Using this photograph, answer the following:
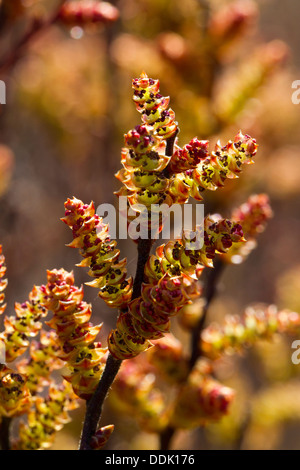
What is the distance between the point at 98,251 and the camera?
0.36 m

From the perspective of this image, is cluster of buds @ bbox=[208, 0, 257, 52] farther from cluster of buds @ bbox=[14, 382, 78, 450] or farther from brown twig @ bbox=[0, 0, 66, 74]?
cluster of buds @ bbox=[14, 382, 78, 450]

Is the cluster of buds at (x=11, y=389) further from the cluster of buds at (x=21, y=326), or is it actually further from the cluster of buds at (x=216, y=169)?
the cluster of buds at (x=216, y=169)

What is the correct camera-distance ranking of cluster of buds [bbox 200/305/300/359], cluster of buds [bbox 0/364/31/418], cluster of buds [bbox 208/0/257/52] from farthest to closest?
1. cluster of buds [bbox 208/0/257/52]
2. cluster of buds [bbox 200/305/300/359]
3. cluster of buds [bbox 0/364/31/418]

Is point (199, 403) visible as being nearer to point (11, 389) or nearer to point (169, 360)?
point (169, 360)

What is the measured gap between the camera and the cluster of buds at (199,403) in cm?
64

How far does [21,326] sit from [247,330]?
271 mm

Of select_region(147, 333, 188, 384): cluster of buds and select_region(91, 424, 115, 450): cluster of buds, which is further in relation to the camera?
select_region(147, 333, 188, 384): cluster of buds

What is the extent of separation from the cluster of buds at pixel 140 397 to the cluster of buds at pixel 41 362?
18 cm

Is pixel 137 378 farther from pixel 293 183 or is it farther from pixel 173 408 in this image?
pixel 293 183

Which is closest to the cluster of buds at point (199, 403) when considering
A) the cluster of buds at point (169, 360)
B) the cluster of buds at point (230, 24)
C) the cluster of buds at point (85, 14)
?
the cluster of buds at point (169, 360)

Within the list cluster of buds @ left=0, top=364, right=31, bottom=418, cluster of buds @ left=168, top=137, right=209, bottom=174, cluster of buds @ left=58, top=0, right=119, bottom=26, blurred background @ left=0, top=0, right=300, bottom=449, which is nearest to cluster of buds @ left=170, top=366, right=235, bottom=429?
blurred background @ left=0, top=0, right=300, bottom=449

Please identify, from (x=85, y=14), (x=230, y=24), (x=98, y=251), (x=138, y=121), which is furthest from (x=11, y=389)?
(x=138, y=121)

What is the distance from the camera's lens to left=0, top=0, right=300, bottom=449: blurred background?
101cm

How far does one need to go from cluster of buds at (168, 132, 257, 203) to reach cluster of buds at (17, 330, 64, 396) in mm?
183
